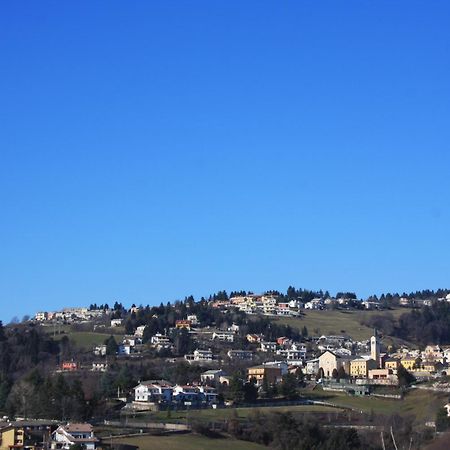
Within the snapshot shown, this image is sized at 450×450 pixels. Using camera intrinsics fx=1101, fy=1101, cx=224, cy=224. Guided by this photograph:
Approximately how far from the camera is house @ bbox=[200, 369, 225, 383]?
279 ft

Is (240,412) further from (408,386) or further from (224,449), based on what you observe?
(408,386)

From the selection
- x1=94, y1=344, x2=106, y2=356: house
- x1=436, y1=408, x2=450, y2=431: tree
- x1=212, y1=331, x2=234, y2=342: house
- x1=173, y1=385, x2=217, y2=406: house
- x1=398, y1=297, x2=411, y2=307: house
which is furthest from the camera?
x1=398, y1=297, x2=411, y2=307: house

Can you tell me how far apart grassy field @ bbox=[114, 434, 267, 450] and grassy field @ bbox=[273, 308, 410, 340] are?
76504 millimetres

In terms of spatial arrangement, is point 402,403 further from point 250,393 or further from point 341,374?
point 341,374

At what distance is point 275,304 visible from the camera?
526ft

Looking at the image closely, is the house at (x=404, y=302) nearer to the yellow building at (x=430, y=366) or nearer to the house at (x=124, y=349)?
the yellow building at (x=430, y=366)

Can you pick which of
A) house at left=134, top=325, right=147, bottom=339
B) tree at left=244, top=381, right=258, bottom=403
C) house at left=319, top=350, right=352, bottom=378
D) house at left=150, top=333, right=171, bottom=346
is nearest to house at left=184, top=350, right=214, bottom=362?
house at left=150, top=333, right=171, bottom=346

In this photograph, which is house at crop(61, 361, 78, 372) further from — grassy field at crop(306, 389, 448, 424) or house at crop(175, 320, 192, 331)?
house at crop(175, 320, 192, 331)

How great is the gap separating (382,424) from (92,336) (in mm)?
59473

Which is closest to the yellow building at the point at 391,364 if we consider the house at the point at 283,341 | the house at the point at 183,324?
the house at the point at 283,341

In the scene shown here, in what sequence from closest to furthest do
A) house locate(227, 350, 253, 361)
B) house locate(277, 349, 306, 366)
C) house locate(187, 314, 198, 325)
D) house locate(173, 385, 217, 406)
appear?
house locate(173, 385, 217, 406), house locate(227, 350, 253, 361), house locate(277, 349, 306, 366), house locate(187, 314, 198, 325)

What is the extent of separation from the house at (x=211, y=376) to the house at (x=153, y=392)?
9035 mm

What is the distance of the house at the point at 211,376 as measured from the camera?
85006 millimetres

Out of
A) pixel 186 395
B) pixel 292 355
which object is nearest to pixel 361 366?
pixel 292 355
